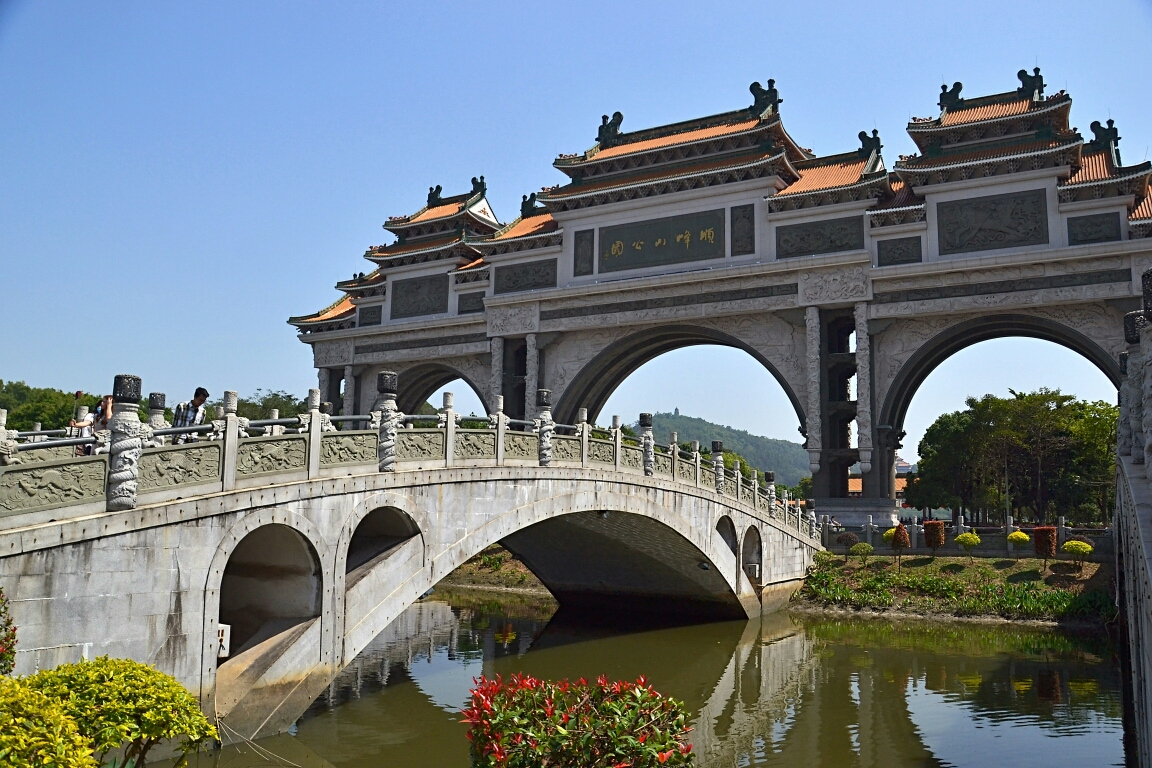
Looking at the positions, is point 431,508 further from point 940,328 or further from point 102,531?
point 940,328

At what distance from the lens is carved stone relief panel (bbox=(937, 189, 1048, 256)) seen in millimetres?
27781

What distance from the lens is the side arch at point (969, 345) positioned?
27.8 metres

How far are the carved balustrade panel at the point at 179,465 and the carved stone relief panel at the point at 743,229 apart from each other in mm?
24299

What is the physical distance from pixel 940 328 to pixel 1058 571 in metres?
9.04

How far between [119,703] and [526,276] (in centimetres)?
3058

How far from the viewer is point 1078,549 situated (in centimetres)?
→ 2277

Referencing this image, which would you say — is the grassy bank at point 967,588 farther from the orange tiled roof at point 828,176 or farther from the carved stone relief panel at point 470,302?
the carved stone relief panel at point 470,302

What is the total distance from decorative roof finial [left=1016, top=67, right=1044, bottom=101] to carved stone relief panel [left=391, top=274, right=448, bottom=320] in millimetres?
22307

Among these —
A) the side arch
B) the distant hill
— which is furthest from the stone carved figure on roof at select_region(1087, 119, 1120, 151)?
the distant hill

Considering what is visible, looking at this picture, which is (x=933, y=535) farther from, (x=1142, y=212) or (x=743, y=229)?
(x=743, y=229)

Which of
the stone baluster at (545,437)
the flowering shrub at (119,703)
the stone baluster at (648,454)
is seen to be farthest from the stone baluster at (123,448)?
the stone baluster at (648,454)

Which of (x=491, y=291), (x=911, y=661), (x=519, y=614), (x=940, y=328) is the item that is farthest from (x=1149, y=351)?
(x=491, y=291)

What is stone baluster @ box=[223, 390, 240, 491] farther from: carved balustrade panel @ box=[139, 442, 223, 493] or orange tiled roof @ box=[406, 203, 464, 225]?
orange tiled roof @ box=[406, 203, 464, 225]

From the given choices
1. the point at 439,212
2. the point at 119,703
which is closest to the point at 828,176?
the point at 439,212
